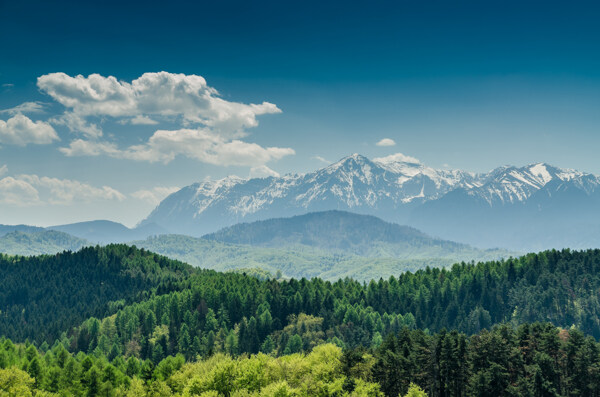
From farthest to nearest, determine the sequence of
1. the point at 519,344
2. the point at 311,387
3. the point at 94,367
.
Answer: the point at 94,367
the point at 519,344
the point at 311,387

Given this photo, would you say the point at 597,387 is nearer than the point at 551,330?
Yes

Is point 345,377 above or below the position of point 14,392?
above

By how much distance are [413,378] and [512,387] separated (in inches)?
957

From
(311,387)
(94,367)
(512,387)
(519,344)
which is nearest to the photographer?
(512,387)

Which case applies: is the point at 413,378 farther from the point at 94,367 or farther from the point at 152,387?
the point at 94,367

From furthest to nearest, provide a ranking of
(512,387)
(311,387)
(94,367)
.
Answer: (94,367)
(311,387)
(512,387)

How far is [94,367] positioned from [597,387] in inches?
5233

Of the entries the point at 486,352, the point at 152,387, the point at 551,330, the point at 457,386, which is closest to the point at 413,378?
the point at 457,386

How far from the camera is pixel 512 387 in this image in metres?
119

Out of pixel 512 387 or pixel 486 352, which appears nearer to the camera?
pixel 512 387

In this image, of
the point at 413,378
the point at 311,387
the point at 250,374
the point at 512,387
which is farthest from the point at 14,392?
the point at 512,387

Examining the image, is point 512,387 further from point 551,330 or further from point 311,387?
point 311,387

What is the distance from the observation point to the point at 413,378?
438 ft

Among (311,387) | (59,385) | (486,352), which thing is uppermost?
(486,352)
